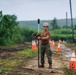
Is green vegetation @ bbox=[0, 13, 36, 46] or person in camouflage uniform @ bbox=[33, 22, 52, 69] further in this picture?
green vegetation @ bbox=[0, 13, 36, 46]

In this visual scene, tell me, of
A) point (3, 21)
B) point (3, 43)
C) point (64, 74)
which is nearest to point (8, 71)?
point (64, 74)

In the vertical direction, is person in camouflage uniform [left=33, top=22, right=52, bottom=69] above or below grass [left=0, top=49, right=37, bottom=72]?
above

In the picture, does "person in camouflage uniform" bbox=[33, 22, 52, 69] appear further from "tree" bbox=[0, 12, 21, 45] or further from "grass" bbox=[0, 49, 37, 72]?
"tree" bbox=[0, 12, 21, 45]

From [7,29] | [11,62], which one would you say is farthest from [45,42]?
[7,29]

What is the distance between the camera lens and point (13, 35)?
188 ft

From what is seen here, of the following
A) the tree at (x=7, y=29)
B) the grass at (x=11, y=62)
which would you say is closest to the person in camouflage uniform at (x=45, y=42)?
the grass at (x=11, y=62)

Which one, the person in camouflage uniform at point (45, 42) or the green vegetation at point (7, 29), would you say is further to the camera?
the green vegetation at point (7, 29)

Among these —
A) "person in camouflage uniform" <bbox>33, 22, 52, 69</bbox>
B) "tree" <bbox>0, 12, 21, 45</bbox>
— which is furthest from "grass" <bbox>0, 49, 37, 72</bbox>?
"tree" <bbox>0, 12, 21, 45</bbox>

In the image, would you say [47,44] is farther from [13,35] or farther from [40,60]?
[13,35]

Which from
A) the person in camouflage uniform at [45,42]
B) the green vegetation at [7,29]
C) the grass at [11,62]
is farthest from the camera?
the green vegetation at [7,29]

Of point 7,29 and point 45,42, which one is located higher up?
point 45,42

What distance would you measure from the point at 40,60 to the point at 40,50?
0.56m

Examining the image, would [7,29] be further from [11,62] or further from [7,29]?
[11,62]

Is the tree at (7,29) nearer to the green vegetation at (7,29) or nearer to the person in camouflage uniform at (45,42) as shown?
the green vegetation at (7,29)
